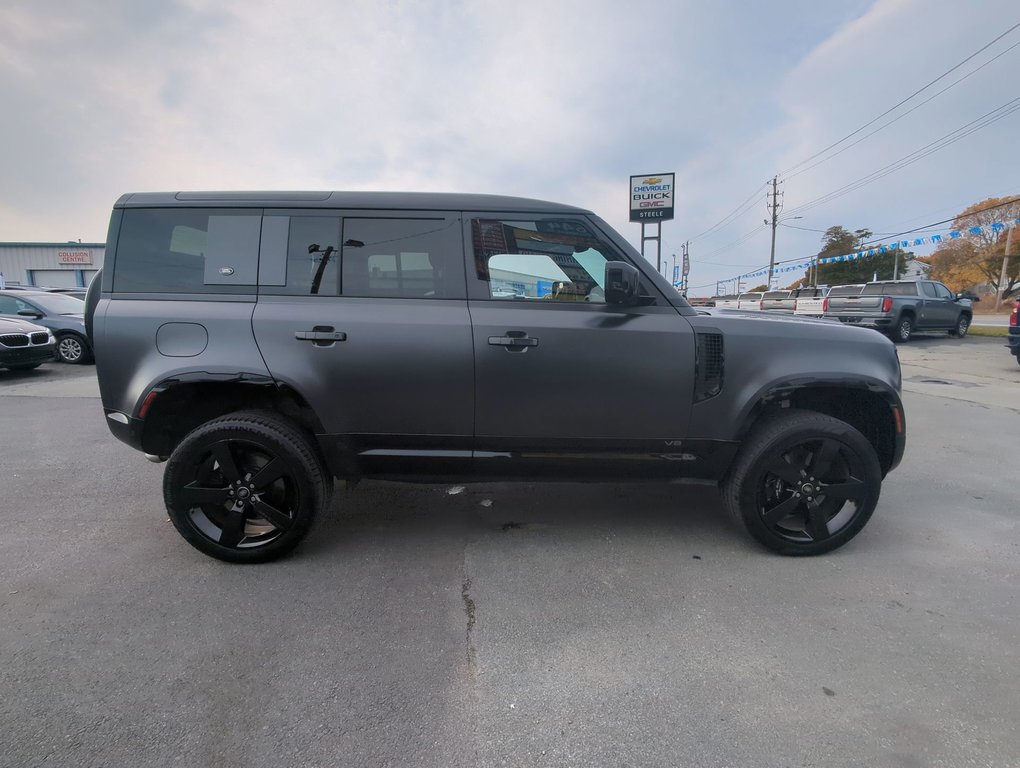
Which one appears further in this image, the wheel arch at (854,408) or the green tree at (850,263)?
the green tree at (850,263)

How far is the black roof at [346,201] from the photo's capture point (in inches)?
114

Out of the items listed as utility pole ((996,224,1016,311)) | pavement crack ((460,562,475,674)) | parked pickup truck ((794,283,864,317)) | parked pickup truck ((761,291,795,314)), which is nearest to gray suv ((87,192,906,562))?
pavement crack ((460,562,475,674))

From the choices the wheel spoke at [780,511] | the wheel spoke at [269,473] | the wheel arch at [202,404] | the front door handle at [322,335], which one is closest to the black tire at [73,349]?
the wheel arch at [202,404]

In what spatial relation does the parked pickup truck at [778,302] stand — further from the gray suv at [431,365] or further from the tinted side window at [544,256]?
the tinted side window at [544,256]

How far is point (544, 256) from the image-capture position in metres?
2.99

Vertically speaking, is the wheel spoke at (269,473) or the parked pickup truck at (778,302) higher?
the parked pickup truck at (778,302)

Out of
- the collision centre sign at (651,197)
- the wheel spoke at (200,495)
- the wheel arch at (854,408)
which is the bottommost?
the wheel spoke at (200,495)

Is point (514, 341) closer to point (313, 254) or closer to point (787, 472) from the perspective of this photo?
point (313, 254)

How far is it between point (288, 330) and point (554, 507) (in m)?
2.12

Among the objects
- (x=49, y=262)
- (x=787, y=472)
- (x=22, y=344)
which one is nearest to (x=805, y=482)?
(x=787, y=472)

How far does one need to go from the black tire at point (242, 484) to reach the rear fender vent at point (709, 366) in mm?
2158

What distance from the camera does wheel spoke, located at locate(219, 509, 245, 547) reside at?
289 centimetres

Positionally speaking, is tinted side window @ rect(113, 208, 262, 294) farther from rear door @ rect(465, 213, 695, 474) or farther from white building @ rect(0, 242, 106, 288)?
white building @ rect(0, 242, 106, 288)

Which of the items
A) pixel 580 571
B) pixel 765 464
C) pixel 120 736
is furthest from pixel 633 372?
pixel 120 736
